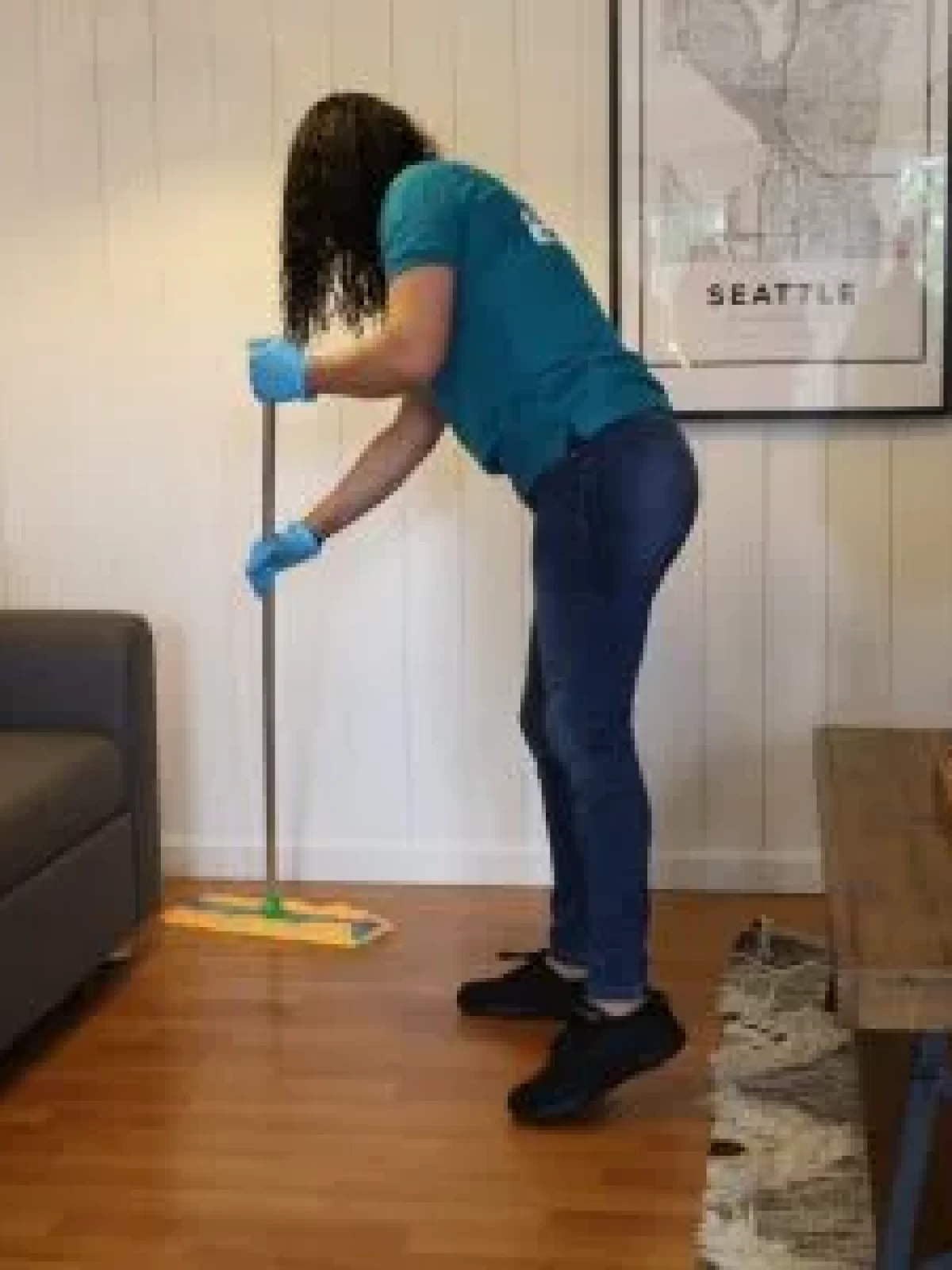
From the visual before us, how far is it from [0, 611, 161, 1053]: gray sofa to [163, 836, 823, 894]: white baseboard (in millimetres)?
495

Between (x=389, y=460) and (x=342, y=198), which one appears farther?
(x=389, y=460)

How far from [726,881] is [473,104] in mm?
1562

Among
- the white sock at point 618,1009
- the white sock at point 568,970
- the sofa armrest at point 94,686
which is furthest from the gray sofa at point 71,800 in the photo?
the white sock at point 618,1009

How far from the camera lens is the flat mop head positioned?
3.20m

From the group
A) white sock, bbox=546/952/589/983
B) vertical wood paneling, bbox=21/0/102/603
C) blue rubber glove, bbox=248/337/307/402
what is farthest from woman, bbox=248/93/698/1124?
vertical wood paneling, bbox=21/0/102/603

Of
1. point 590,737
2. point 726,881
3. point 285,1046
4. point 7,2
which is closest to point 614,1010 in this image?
point 590,737

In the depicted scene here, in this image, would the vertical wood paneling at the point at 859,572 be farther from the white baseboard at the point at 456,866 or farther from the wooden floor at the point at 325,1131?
the wooden floor at the point at 325,1131

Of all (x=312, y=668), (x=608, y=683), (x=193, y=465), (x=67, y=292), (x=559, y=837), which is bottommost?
(x=559, y=837)

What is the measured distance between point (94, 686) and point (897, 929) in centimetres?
166

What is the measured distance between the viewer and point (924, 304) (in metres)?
3.27

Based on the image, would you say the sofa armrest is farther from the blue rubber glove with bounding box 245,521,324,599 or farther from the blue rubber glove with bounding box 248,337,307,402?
the blue rubber glove with bounding box 248,337,307,402

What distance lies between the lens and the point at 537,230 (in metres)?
2.49

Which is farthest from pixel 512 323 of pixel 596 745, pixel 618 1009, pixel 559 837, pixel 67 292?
pixel 67 292

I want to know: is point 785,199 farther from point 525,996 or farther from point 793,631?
point 525,996
